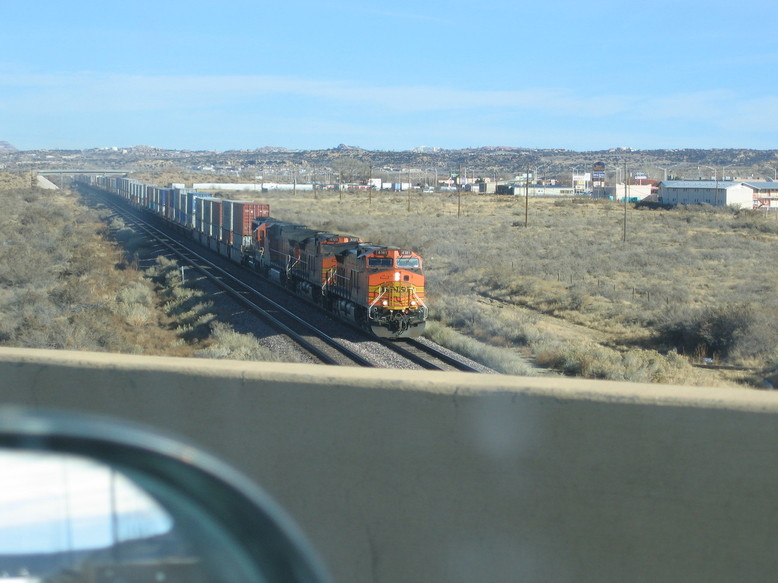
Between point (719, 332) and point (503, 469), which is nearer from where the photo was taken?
point (503, 469)

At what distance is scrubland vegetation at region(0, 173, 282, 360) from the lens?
59.4 feet

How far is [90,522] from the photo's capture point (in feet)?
7.30

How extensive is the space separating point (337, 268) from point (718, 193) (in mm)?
77980

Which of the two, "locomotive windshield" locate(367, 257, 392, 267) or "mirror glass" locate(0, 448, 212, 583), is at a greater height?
"mirror glass" locate(0, 448, 212, 583)

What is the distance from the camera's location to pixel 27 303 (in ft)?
79.0

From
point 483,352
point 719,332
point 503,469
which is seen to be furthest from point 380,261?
point 503,469

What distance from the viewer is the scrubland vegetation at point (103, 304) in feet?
59.4

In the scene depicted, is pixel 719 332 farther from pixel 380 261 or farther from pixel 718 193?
pixel 718 193

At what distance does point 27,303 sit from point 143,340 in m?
5.85

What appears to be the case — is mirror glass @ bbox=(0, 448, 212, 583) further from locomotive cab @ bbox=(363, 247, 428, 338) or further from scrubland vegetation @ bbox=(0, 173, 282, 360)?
locomotive cab @ bbox=(363, 247, 428, 338)

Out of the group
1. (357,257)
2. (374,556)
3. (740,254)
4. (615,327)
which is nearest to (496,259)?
(740,254)

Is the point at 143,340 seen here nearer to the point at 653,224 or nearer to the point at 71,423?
the point at 71,423

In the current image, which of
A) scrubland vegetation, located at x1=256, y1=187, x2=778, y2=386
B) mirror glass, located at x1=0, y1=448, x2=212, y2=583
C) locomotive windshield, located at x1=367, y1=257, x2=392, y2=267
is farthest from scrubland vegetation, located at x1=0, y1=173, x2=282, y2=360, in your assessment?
mirror glass, located at x1=0, y1=448, x2=212, y2=583

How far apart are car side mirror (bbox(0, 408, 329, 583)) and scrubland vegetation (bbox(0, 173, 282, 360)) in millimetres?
15065
